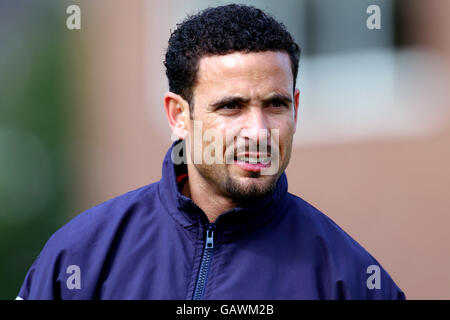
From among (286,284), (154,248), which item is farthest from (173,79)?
(286,284)

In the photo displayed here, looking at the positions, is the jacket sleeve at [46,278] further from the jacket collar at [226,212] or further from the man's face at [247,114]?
the man's face at [247,114]

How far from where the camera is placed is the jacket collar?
2633mm

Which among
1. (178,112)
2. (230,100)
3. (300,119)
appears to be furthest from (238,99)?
(300,119)

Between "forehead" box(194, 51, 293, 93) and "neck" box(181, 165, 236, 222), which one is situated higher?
"forehead" box(194, 51, 293, 93)

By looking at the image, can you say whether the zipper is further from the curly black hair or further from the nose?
the curly black hair

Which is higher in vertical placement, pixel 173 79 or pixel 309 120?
pixel 173 79

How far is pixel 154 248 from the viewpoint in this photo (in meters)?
2.65

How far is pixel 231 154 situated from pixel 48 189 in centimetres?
453

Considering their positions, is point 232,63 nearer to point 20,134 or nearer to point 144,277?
point 144,277

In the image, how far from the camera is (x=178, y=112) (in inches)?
115

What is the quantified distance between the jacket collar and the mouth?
5.9 inches

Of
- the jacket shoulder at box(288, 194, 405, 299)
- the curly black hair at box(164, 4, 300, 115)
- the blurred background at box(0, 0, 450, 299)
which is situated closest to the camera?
the jacket shoulder at box(288, 194, 405, 299)

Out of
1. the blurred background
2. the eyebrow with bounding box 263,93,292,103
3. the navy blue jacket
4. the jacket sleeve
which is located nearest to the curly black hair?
the eyebrow with bounding box 263,93,292,103
